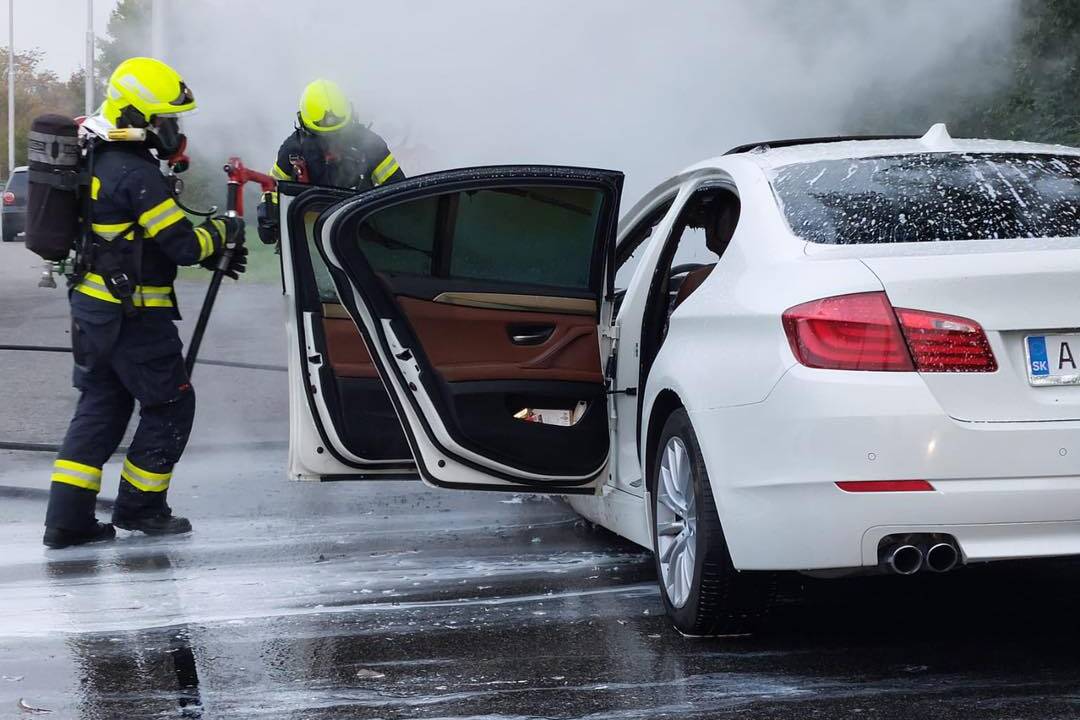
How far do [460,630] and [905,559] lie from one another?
1428mm

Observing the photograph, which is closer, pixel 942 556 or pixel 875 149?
pixel 942 556

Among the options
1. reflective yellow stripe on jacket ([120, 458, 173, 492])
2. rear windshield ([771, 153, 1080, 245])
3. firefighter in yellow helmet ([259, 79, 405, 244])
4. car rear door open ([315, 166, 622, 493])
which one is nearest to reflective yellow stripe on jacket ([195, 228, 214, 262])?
reflective yellow stripe on jacket ([120, 458, 173, 492])

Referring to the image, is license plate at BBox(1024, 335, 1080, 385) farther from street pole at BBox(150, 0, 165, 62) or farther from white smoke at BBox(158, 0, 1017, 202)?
street pole at BBox(150, 0, 165, 62)

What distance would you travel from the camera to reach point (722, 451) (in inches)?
149

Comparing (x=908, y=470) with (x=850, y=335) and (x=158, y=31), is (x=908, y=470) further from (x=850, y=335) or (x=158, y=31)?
(x=158, y=31)

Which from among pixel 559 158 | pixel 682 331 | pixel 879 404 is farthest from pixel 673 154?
pixel 879 404

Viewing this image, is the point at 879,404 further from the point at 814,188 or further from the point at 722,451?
the point at 814,188

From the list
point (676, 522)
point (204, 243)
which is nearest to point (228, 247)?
point (204, 243)

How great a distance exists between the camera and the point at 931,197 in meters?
3.93

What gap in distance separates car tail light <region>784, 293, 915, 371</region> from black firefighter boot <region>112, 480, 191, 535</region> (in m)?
3.38

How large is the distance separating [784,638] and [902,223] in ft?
3.97

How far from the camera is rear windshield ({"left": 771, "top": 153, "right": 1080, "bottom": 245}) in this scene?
3.77 m

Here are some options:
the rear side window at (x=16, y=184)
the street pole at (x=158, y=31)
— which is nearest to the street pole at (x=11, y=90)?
the rear side window at (x=16, y=184)

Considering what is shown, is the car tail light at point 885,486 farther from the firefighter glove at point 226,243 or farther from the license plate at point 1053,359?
the firefighter glove at point 226,243
